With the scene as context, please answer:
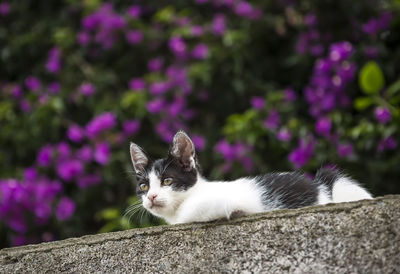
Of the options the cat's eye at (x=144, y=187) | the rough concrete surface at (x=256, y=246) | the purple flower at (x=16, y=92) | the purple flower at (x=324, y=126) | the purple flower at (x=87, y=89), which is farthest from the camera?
the purple flower at (x=16, y=92)

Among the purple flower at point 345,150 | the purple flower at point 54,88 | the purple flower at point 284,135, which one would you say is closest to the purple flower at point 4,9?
the purple flower at point 54,88

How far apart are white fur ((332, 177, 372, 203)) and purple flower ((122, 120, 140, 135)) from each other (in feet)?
6.34

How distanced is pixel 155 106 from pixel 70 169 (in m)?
0.62

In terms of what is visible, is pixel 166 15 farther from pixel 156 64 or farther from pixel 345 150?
pixel 345 150

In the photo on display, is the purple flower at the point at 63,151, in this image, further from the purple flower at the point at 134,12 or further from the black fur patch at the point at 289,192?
the black fur patch at the point at 289,192

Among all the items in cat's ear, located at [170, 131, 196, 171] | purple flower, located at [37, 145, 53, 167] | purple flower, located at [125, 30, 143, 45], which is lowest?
cat's ear, located at [170, 131, 196, 171]

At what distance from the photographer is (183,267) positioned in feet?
4.47

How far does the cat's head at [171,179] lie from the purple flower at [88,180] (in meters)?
1.64

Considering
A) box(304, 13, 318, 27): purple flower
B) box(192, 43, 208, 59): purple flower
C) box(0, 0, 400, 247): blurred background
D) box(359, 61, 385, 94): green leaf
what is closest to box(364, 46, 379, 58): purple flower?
box(0, 0, 400, 247): blurred background

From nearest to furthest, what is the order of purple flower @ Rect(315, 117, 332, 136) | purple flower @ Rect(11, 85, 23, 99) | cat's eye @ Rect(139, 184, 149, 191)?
cat's eye @ Rect(139, 184, 149, 191), purple flower @ Rect(315, 117, 332, 136), purple flower @ Rect(11, 85, 23, 99)

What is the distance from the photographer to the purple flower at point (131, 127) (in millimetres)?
3500

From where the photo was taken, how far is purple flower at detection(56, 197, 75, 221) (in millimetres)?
3381

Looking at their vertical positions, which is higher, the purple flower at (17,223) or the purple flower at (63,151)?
the purple flower at (63,151)

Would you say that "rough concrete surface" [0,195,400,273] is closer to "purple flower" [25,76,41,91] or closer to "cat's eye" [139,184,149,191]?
"cat's eye" [139,184,149,191]
